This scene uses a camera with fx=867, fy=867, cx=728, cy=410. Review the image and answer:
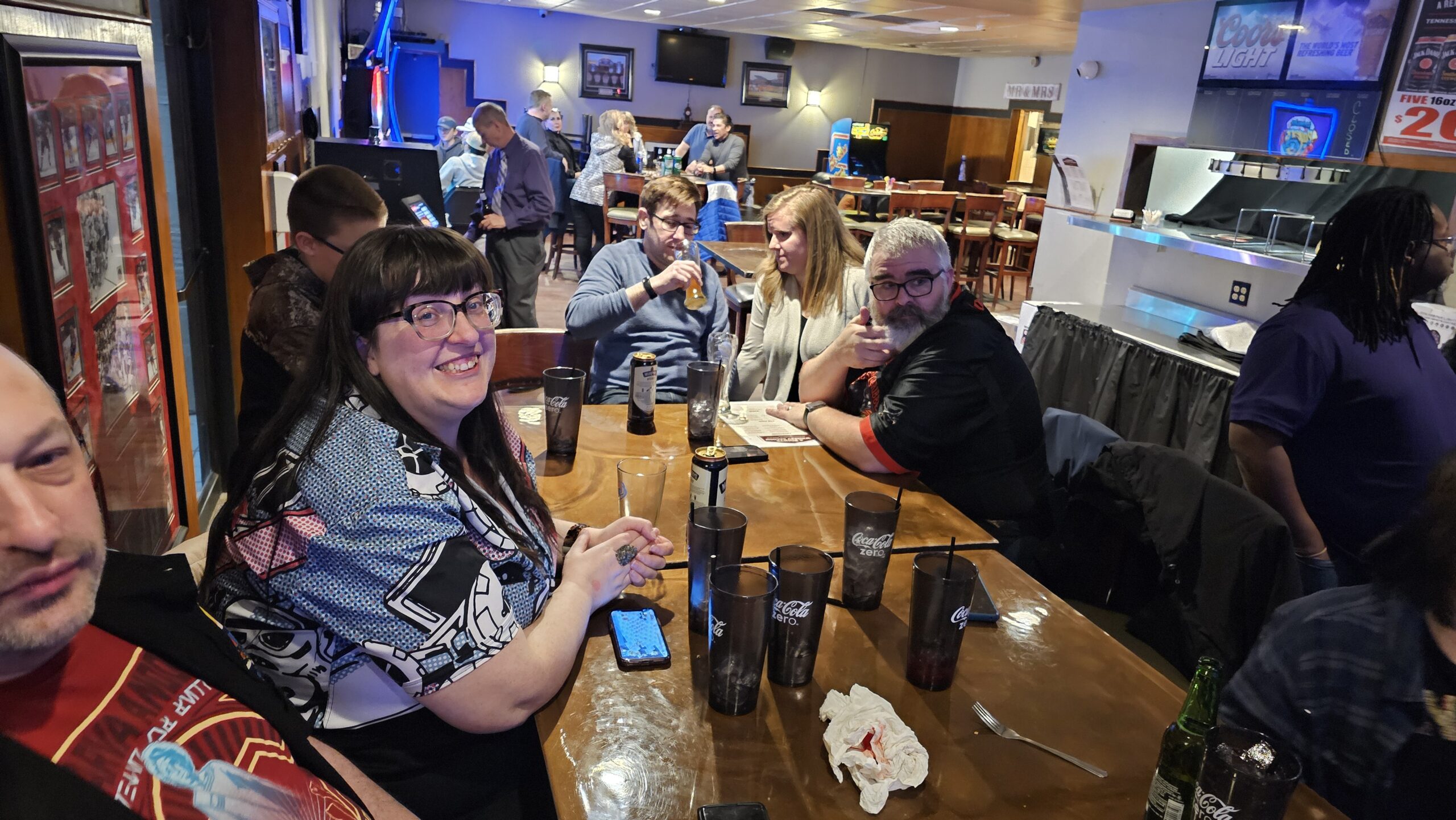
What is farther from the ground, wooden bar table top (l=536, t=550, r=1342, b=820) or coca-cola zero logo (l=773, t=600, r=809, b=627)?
coca-cola zero logo (l=773, t=600, r=809, b=627)

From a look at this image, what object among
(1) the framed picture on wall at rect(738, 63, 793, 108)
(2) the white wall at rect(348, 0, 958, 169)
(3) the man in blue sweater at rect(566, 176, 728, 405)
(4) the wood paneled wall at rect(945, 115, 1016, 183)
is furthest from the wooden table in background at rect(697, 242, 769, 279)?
(4) the wood paneled wall at rect(945, 115, 1016, 183)

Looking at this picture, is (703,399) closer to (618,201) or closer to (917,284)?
(917,284)

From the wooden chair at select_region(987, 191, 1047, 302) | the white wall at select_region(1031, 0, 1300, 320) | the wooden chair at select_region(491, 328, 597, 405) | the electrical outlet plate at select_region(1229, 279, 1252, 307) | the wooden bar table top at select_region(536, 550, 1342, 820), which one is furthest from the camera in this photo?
the wooden chair at select_region(987, 191, 1047, 302)

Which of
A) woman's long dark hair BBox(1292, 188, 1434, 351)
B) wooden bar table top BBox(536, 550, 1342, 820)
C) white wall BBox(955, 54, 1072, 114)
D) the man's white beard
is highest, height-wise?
white wall BBox(955, 54, 1072, 114)

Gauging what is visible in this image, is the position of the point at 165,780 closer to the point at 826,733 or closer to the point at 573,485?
the point at 826,733

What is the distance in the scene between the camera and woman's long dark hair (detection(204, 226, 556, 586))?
124 centimetres

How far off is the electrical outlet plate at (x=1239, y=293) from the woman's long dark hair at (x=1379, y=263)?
7.86 ft

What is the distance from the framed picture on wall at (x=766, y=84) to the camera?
14.2 metres

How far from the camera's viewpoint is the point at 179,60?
10.3 ft

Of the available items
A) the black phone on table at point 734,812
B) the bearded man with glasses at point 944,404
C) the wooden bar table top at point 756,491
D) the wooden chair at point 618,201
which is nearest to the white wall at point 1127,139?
the bearded man with glasses at point 944,404

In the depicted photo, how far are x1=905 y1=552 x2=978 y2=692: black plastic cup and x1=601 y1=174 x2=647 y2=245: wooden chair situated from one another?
6.71 meters

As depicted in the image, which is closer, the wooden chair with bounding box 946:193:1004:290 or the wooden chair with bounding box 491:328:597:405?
the wooden chair with bounding box 491:328:597:405

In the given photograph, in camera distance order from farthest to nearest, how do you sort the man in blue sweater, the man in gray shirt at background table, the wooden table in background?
the man in gray shirt at background table < the wooden table in background < the man in blue sweater

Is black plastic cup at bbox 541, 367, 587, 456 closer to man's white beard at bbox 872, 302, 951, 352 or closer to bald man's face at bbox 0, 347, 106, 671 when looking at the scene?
man's white beard at bbox 872, 302, 951, 352
